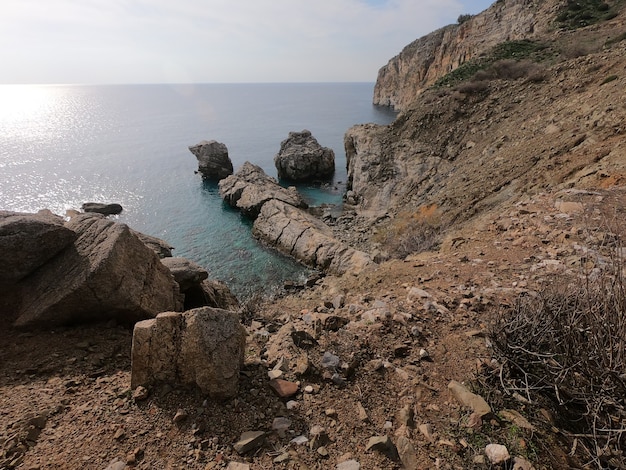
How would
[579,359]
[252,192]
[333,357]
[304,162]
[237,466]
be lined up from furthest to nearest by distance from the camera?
[304,162], [252,192], [333,357], [579,359], [237,466]

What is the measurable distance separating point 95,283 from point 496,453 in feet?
21.1

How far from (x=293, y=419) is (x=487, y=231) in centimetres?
962

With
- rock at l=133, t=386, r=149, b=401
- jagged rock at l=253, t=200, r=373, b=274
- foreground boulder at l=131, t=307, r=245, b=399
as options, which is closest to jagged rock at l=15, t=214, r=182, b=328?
foreground boulder at l=131, t=307, r=245, b=399

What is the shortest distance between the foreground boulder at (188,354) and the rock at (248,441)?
24.3 inches

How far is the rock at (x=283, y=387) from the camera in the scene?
189 inches

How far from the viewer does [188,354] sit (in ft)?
15.1

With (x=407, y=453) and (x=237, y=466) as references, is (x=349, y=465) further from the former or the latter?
(x=237, y=466)

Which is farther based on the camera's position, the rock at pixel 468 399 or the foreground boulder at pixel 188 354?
the foreground boulder at pixel 188 354

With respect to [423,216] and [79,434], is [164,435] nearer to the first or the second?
[79,434]

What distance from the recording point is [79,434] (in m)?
4.05

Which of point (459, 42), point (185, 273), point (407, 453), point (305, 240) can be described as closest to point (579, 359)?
point (407, 453)

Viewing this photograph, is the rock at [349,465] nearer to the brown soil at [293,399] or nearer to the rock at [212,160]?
the brown soil at [293,399]

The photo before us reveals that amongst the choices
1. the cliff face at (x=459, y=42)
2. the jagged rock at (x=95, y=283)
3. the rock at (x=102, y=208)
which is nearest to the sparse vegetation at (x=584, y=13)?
the cliff face at (x=459, y=42)

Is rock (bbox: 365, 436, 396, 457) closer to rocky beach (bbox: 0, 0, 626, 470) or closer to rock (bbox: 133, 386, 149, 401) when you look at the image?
rocky beach (bbox: 0, 0, 626, 470)
